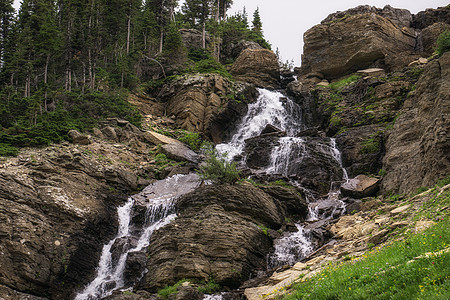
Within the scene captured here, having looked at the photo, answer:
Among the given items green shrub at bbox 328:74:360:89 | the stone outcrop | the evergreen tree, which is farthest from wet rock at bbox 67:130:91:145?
green shrub at bbox 328:74:360:89

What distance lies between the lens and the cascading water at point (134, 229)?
57.7ft

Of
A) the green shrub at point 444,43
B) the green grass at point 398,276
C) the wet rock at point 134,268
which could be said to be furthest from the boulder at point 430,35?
the wet rock at point 134,268

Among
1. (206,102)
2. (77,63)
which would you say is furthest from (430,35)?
(77,63)

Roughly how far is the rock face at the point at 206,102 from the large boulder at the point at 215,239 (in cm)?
1787

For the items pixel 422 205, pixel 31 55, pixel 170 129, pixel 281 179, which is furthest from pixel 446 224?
pixel 31 55

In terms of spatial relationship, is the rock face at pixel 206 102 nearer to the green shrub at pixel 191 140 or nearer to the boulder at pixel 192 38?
the green shrub at pixel 191 140

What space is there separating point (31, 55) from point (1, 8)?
8341 millimetres

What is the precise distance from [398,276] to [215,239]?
1058 centimetres

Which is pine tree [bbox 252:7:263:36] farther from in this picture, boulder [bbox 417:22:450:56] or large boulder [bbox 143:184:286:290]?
large boulder [bbox 143:184:286:290]

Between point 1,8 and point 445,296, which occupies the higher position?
point 1,8

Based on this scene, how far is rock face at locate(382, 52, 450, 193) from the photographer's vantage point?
15.1 metres

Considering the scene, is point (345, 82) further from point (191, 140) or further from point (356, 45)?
point (191, 140)

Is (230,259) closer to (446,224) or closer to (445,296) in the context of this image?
(446,224)

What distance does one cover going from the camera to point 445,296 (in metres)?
5.36
